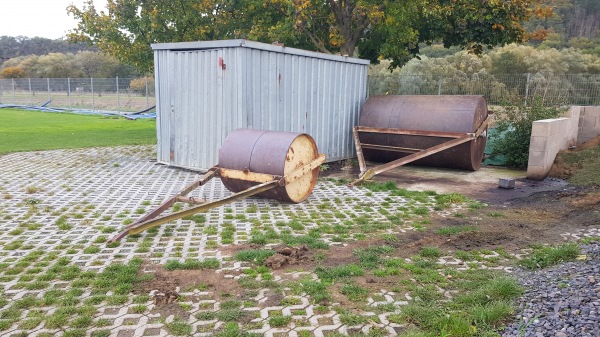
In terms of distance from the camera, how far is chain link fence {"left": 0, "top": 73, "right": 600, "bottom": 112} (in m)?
15.4

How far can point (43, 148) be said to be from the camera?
13.6 metres

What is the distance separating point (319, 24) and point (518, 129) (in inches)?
282

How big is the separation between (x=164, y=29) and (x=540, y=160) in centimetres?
1254

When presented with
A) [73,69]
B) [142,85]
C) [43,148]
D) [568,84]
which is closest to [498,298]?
[43,148]

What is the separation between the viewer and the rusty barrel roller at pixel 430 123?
10.6 metres

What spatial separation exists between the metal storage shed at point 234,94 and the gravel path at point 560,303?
20.8 feet

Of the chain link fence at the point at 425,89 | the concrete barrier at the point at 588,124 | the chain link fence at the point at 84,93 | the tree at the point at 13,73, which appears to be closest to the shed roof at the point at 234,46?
the chain link fence at the point at 425,89

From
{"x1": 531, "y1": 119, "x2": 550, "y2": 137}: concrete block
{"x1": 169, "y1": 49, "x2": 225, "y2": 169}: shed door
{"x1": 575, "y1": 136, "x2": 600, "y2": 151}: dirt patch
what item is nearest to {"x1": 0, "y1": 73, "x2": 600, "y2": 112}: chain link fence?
{"x1": 575, "y1": 136, "x2": 600, "y2": 151}: dirt patch

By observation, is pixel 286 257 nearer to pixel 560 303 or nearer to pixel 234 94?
pixel 560 303

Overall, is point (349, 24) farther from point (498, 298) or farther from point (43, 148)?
point (498, 298)

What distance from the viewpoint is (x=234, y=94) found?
9438mm

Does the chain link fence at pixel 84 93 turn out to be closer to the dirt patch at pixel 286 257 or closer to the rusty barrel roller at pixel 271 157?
the rusty barrel roller at pixel 271 157

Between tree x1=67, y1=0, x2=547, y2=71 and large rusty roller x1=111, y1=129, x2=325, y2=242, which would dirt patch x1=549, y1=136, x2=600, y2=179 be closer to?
tree x1=67, y1=0, x2=547, y2=71

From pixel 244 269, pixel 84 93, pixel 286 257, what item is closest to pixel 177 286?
pixel 244 269
